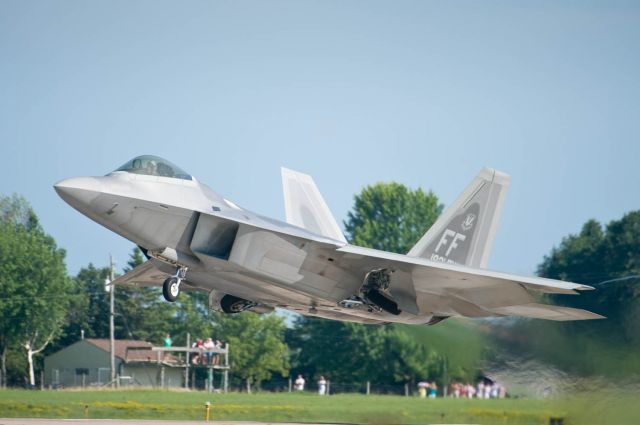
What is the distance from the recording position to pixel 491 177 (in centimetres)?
2325

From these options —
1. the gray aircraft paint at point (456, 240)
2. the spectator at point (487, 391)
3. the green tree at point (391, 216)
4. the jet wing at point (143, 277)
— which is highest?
the green tree at point (391, 216)

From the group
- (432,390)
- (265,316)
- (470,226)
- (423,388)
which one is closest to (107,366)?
(265,316)

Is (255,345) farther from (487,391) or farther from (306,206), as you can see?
(306,206)

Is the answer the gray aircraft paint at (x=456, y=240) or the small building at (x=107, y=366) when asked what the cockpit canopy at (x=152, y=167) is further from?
the small building at (x=107, y=366)

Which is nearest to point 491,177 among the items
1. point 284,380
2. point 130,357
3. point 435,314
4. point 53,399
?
point 435,314

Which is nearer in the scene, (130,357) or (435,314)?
(435,314)

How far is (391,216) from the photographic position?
60.9 m

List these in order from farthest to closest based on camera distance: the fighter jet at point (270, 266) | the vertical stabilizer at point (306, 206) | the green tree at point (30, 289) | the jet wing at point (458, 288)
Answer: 1. the green tree at point (30, 289)
2. the vertical stabilizer at point (306, 206)
3. the jet wing at point (458, 288)
4. the fighter jet at point (270, 266)

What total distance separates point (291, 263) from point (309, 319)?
3826cm

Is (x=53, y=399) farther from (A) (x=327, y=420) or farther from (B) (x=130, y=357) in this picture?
(B) (x=130, y=357)

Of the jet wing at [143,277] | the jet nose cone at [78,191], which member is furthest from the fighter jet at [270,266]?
the jet wing at [143,277]

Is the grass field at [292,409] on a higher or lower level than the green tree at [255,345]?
lower

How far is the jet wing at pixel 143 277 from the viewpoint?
2245cm

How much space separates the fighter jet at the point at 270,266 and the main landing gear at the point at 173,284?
0.06ft
